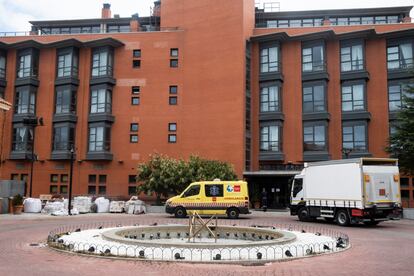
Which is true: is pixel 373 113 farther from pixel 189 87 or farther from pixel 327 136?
pixel 189 87

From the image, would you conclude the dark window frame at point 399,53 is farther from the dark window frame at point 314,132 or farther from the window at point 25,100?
the window at point 25,100

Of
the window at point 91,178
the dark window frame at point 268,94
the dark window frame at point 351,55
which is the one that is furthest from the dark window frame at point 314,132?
the window at point 91,178

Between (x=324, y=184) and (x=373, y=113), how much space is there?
54.2 feet

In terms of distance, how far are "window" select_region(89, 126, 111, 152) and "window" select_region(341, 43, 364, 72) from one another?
2219cm

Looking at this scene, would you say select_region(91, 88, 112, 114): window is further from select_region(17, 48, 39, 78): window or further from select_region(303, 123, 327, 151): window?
select_region(303, 123, 327, 151): window

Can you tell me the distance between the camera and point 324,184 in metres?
24.4

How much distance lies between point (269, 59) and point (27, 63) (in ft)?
78.5

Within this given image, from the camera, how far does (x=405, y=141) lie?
30.0 meters

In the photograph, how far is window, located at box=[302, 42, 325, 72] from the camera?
39.7m

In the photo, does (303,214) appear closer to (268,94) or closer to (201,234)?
(201,234)

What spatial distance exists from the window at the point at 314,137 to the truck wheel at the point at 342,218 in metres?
15.5

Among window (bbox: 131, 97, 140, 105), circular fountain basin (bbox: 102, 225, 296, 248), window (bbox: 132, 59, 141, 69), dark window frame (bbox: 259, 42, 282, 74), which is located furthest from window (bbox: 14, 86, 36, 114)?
circular fountain basin (bbox: 102, 225, 296, 248)

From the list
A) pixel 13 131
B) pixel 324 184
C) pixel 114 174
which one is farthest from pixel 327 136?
pixel 13 131

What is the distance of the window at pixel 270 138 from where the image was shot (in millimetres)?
39719
